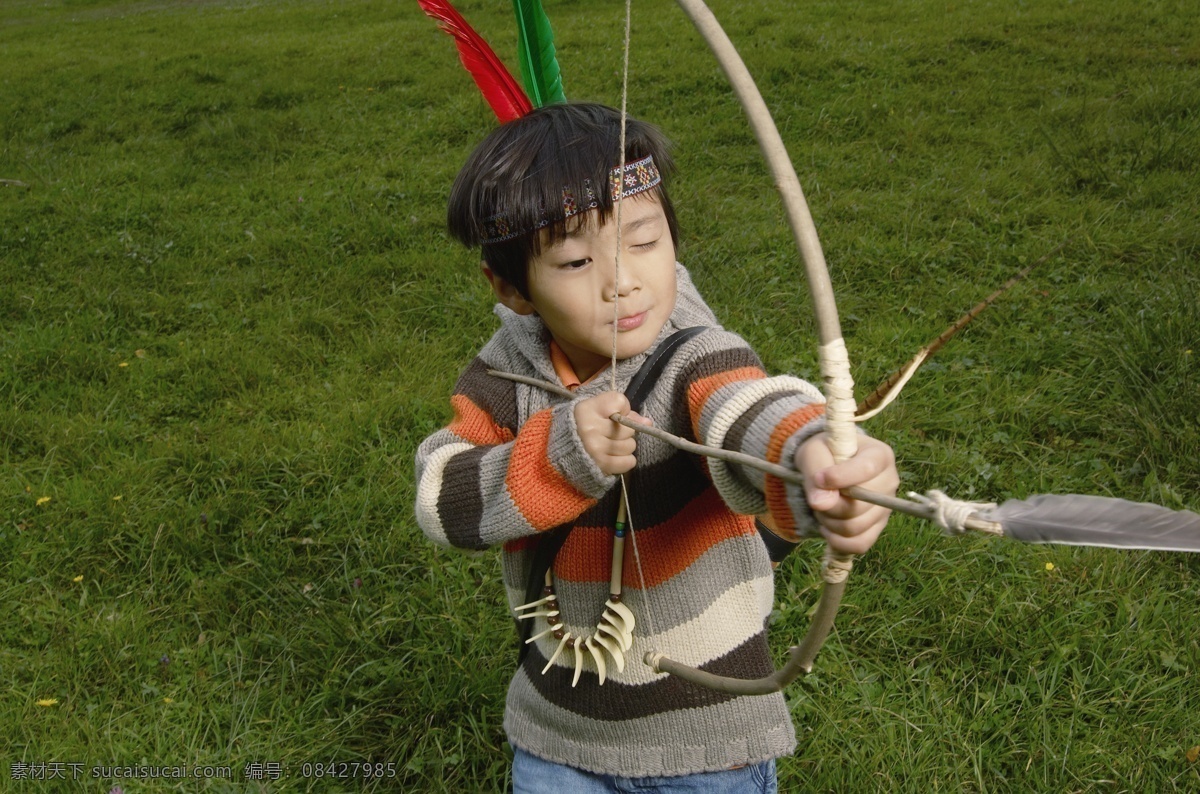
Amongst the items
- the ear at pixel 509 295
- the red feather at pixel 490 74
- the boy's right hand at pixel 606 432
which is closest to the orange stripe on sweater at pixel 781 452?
the boy's right hand at pixel 606 432

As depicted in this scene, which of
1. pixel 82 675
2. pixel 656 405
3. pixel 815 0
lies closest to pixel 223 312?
pixel 82 675

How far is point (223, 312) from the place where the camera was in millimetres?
4977

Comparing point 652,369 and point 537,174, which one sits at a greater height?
point 537,174

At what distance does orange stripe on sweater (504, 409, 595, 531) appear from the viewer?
4.83 ft

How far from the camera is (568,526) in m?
1.70

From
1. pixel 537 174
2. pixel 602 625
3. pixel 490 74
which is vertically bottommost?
pixel 602 625

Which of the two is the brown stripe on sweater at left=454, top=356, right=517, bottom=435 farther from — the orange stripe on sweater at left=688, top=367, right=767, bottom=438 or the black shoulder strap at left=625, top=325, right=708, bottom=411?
the orange stripe on sweater at left=688, top=367, right=767, bottom=438

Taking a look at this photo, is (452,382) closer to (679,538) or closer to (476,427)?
(476,427)

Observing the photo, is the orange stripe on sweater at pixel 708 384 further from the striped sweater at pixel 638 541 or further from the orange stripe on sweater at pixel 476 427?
the orange stripe on sweater at pixel 476 427

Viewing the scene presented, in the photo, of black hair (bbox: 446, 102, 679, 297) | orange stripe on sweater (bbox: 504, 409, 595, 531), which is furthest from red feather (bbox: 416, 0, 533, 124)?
orange stripe on sweater (bbox: 504, 409, 595, 531)

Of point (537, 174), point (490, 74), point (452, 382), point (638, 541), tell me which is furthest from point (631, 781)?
point (452, 382)

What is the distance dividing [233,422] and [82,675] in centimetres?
133

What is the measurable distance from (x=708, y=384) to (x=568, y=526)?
394 mm

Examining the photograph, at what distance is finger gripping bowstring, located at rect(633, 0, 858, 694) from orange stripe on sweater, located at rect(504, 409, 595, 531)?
1.33 feet
